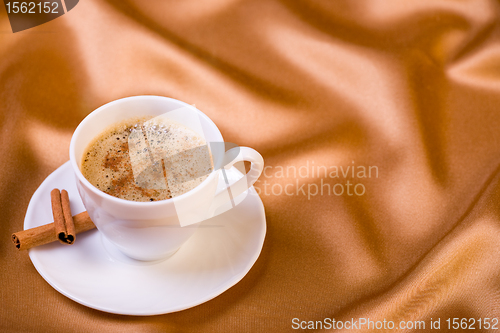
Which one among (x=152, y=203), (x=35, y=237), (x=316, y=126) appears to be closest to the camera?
(x=152, y=203)

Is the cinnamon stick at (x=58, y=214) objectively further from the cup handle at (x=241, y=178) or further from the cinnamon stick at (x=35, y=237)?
the cup handle at (x=241, y=178)

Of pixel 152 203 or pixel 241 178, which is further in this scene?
pixel 241 178

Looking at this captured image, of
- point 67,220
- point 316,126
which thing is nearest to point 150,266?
point 67,220

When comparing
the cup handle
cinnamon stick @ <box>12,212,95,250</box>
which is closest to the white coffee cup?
the cup handle

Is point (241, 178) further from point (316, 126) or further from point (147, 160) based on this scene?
point (316, 126)

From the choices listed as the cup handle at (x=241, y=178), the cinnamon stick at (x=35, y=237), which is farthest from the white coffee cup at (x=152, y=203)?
the cinnamon stick at (x=35, y=237)

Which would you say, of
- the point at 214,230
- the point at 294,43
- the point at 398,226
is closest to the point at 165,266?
the point at 214,230

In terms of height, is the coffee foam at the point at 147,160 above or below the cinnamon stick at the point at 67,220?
above
